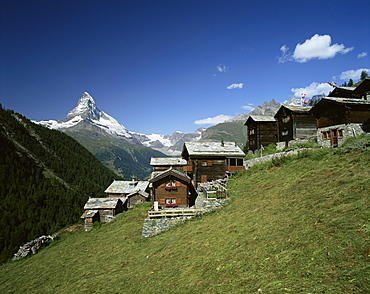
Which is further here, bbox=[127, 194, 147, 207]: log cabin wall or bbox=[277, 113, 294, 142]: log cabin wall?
bbox=[127, 194, 147, 207]: log cabin wall

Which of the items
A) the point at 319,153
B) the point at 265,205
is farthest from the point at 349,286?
the point at 319,153

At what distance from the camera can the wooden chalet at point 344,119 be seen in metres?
30.9

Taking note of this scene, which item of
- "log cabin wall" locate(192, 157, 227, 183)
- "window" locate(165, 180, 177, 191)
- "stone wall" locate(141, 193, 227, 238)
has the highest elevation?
"log cabin wall" locate(192, 157, 227, 183)

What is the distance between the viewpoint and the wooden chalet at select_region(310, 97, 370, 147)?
30.9 metres

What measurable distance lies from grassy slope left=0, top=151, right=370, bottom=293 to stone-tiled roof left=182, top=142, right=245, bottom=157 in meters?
17.6

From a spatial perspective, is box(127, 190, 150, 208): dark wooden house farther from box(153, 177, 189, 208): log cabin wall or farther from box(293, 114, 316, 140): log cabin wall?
box(293, 114, 316, 140): log cabin wall

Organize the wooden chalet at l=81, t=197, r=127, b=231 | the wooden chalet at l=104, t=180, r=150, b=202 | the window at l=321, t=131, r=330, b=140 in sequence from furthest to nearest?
the wooden chalet at l=104, t=180, r=150, b=202 < the wooden chalet at l=81, t=197, r=127, b=231 < the window at l=321, t=131, r=330, b=140

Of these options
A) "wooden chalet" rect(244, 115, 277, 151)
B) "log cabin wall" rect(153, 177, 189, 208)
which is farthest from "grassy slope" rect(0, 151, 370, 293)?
"wooden chalet" rect(244, 115, 277, 151)

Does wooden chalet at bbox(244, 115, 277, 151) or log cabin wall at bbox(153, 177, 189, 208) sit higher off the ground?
wooden chalet at bbox(244, 115, 277, 151)

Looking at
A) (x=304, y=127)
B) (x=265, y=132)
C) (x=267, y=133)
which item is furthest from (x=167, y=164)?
(x=304, y=127)

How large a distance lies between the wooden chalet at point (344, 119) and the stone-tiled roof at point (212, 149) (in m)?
14.8

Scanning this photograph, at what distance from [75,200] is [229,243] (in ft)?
319

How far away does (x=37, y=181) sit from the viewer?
9288 centimetres

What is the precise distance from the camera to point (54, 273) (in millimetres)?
21094
